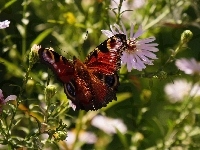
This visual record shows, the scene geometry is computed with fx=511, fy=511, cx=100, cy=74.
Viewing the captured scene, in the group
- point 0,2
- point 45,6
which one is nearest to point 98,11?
point 45,6

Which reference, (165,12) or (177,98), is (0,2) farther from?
(177,98)

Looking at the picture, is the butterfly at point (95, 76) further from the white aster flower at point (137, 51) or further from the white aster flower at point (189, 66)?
the white aster flower at point (189, 66)

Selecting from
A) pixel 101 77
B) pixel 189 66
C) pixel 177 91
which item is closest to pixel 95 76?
pixel 101 77

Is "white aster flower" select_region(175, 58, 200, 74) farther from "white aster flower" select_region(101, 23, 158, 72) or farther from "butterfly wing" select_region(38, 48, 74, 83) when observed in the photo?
"butterfly wing" select_region(38, 48, 74, 83)

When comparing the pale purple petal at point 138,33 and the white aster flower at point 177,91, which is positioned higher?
the white aster flower at point 177,91

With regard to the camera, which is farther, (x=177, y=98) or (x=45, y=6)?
(x=177, y=98)

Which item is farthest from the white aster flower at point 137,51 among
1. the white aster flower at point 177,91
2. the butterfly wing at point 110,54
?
the white aster flower at point 177,91
